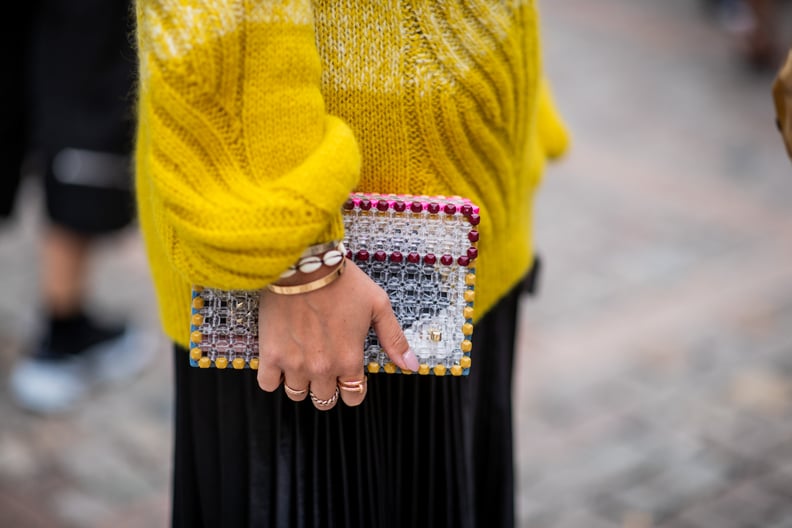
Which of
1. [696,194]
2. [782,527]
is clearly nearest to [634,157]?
[696,194]

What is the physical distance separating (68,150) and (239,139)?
1.84 metres

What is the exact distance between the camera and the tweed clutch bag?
109cm

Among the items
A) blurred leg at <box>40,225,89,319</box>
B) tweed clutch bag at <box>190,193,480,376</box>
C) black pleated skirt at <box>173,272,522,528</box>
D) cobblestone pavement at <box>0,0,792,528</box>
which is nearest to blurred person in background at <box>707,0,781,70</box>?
cobblestone pavement at <box>0,0,792,528</box>

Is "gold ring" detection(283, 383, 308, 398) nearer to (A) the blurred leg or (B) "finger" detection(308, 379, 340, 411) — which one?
(B) "finger" detection(308, 379, 340, 411)

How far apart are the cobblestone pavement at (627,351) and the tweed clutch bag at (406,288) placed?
1420 millimetres

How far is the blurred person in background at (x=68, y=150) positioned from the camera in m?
2.64

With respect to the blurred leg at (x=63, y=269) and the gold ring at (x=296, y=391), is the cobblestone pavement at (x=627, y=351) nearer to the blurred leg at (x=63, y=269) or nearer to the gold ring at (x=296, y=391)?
the blurred leg at (x=63, y=269)

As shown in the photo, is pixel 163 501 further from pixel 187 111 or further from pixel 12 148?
pixel 187 111

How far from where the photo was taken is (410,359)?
1.12 m

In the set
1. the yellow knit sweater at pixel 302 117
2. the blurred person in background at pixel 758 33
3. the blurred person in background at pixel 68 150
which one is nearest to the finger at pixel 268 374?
the yellow knit sweater at pixel 302 117

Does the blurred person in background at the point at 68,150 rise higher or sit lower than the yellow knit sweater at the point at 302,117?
lower

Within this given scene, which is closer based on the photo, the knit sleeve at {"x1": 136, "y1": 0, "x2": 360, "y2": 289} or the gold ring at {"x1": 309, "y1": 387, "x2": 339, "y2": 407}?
the knit sleeve at {"x1": 136, "y1": 0, "x2": 360, "y2": 289}

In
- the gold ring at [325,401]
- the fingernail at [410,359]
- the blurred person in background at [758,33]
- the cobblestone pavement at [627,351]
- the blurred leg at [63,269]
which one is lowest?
the cobblestone pavement at [627,351]

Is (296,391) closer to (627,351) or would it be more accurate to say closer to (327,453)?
Answer: (327,453)
